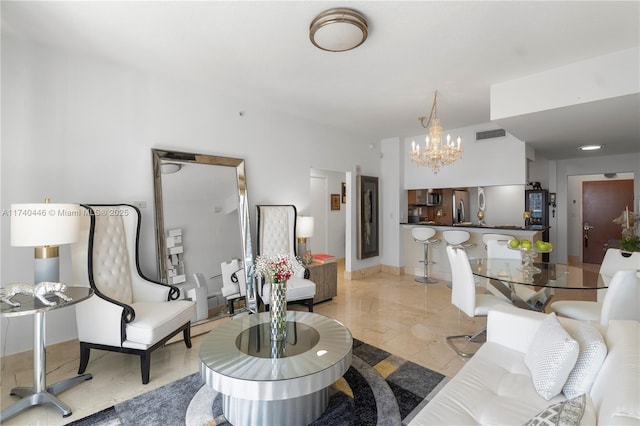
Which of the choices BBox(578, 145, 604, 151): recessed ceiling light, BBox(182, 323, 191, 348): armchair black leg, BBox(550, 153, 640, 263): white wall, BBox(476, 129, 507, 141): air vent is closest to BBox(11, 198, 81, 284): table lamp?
BBox(182, 323, 191, 348): armchair black leg

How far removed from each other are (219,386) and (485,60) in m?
3.56

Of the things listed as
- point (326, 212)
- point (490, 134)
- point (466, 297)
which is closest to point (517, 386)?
point (466, 297)

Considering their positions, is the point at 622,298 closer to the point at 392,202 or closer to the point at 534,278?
the point at 534,278

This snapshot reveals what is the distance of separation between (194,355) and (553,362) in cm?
280

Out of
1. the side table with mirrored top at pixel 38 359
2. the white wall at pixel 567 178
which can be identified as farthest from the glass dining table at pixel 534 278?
the white wall at pixel 567 178

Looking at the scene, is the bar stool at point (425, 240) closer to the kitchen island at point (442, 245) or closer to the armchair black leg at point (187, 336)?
the kitchen island at point (442, 245)

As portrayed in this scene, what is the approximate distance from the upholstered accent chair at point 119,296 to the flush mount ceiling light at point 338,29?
2.42 m

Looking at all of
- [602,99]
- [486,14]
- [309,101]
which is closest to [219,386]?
[486,14]

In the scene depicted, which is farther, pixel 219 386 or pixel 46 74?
pixel 46 74

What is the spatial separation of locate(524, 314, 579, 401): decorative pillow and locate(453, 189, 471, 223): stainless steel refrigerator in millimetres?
4621

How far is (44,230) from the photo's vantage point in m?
2.19

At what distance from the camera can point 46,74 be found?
2.84 metres

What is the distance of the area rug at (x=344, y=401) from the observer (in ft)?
6.61

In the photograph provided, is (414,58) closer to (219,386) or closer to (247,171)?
(247,171)
